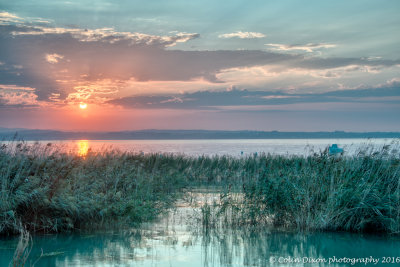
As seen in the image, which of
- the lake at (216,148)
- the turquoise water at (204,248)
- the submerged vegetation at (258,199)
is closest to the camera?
the turquoise water at (204,248)

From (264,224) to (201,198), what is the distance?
14.0 ft

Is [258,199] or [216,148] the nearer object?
[258,199]

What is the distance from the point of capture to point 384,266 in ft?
25.1

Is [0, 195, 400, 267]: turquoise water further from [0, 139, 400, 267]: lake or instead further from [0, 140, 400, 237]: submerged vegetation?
[0, 140, 400, 237]: submerged vegetation

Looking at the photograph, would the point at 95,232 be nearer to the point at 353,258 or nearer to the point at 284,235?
the point at 284,235

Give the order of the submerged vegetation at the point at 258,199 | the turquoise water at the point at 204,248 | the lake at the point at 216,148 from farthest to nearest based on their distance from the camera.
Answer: the lake at the point at 216,148, the submerged vegetation at the point at 258,199, the turquoise water at the point at 204,248

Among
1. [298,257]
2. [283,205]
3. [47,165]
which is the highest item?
[47,165]

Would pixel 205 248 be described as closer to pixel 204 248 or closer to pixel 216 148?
pixel 204 248

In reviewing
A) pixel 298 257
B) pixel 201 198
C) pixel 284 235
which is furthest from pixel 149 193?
pixel 298 257

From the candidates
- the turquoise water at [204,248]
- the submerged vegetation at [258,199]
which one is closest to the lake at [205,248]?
the turquoise water at [204,248]

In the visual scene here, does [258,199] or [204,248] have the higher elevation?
[258,199]

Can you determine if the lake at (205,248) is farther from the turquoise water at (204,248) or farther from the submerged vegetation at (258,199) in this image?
the submerged vegetation at (258,199)

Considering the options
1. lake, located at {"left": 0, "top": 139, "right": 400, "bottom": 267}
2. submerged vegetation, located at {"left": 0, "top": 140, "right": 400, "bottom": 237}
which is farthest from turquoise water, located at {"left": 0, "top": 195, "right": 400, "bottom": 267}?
submerged vegetation, located at {"left": 0, "top": 140, "right": 400, "bottom": 237}

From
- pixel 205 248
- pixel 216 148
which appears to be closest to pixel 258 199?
pixel 205 248
